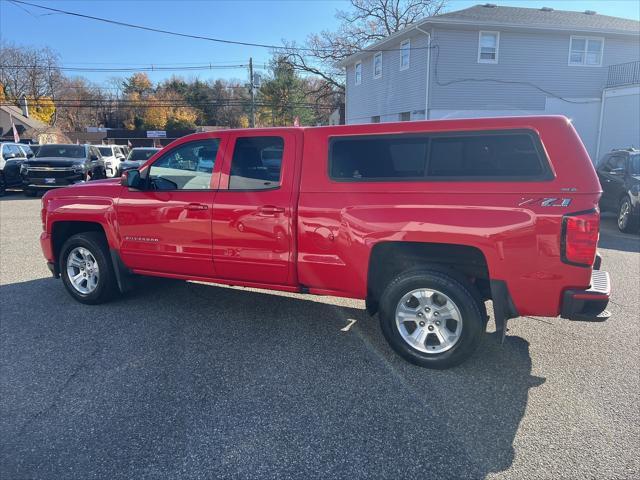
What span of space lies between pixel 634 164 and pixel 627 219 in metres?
1.45

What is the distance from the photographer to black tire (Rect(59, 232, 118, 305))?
201 inches

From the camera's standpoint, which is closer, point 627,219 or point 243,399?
point 243,399

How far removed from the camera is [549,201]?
3236 millimetres

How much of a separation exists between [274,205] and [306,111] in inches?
1833

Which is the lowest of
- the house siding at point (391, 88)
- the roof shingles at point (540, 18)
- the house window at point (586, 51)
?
the house siding at point (391, 88)

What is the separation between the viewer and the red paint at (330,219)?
329 cm

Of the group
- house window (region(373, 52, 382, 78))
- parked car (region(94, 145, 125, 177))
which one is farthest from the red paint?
house window (region(373, 52, 382, 78))

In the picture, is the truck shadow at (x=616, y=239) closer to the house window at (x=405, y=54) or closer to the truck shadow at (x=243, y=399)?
the truck shadow at (x=243, y=399)

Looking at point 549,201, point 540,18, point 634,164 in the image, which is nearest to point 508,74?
point 540,18

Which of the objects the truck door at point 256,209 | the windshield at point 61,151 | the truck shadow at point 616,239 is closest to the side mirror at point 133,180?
the truck door at point 256,209

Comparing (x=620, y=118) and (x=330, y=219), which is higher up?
(x=620, y=118)

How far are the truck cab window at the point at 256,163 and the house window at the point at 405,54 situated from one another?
19.6 metres

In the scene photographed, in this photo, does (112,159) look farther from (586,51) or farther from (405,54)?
(586,51)

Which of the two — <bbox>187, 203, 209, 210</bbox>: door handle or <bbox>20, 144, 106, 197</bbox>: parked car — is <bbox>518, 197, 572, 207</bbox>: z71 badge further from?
<bbox>20, 144, 106, 197</bbox>: parked car
